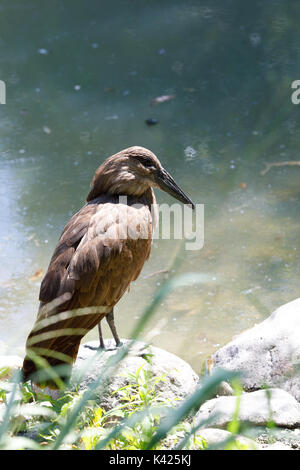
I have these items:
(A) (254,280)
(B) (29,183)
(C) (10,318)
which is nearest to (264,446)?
(A) (254,280)

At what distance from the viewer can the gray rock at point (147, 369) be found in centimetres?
310

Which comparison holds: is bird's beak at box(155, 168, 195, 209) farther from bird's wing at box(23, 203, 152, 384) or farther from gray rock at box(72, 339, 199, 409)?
gray rock at box(72, 339, 199, 409)

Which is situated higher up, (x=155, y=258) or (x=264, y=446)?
(x=264, y=446)

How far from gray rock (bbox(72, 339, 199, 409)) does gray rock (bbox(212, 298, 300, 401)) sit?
21 cm

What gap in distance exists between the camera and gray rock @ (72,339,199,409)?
310 centimetres

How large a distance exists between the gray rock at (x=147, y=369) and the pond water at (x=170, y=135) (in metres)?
0.47

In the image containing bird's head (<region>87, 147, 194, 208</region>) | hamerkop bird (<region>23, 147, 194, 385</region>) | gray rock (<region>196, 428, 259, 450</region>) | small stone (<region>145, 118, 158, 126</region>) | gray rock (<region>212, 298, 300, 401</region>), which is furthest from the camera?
small stone (<region>145, 118, 158, 126</region>)

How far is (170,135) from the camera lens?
6.20 m

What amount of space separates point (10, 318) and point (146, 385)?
173cm

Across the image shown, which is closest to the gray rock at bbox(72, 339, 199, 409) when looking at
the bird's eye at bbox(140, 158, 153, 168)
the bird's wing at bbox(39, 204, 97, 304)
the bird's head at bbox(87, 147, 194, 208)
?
the bird's wing at bbox(39, 204, 97, 304)

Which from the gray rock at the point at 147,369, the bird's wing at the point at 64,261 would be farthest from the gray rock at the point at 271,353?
the bird's wing at the point at 64,261
